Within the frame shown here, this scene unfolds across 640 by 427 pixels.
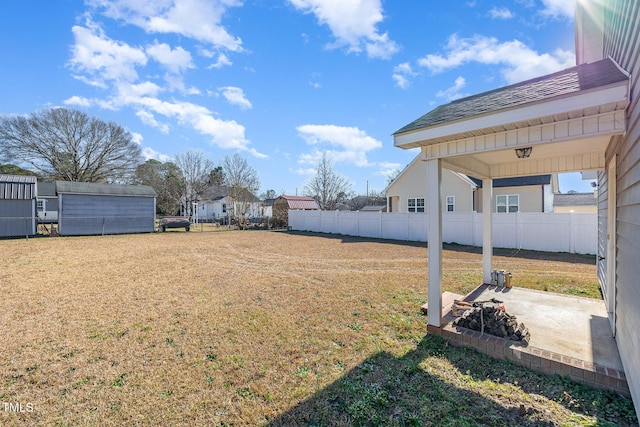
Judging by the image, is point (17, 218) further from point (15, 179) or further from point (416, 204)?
point (416, 204)

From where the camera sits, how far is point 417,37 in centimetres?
862

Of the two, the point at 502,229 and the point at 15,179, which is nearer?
the point at 502,229

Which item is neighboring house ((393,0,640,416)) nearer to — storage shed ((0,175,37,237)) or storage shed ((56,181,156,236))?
storage shed ((56,181,156,236))

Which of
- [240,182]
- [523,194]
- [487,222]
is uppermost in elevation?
[240,182]

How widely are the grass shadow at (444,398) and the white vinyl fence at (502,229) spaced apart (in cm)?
735

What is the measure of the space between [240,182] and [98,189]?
1147 centimetres

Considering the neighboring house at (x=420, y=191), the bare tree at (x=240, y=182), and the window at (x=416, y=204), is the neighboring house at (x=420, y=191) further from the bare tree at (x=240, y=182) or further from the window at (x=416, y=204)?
the bare tree at (x=240, y=182)

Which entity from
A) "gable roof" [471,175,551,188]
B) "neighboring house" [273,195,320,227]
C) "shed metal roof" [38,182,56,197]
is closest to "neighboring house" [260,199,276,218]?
"neighboring house" [273,195,320,227]

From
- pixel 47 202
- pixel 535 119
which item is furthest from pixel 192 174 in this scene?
pixel 535 119

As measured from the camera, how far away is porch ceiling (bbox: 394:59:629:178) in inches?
97.3

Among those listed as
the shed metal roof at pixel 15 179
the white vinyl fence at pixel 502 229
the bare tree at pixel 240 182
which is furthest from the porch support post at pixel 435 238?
the shed metal roof at pixel 15 179

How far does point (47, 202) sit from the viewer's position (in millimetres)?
27969

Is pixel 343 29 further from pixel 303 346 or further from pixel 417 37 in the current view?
pixel 303 346

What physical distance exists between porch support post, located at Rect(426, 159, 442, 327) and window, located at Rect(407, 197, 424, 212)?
49.7 ft
